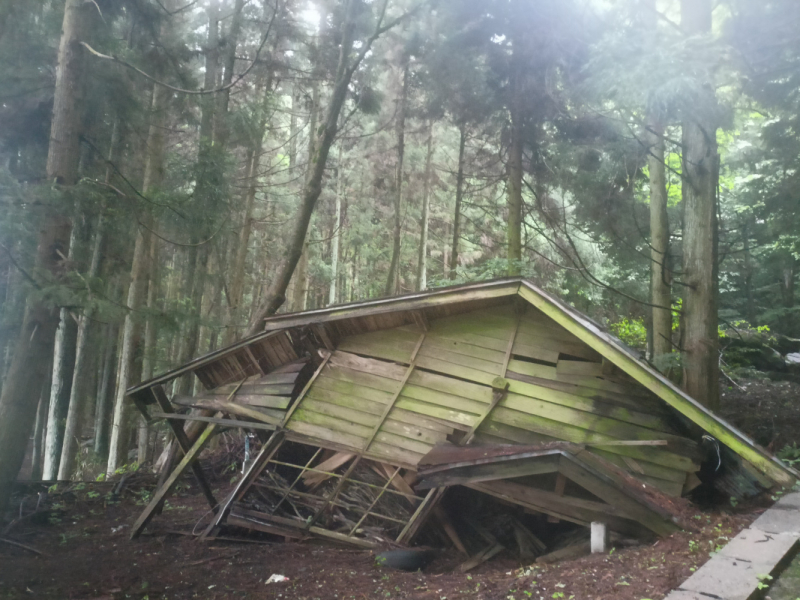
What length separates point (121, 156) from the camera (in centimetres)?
1227

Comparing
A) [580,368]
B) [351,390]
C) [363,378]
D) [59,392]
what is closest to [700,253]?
[580,368]

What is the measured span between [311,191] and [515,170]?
5.47 metres

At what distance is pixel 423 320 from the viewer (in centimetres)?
774

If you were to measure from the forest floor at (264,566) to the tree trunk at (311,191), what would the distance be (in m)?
4.15

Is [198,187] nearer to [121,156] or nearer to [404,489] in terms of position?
[121,156]

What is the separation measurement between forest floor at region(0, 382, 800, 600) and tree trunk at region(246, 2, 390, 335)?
415 centimetres

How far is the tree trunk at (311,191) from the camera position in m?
10.4

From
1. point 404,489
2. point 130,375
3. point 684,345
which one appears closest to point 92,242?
point 130,375

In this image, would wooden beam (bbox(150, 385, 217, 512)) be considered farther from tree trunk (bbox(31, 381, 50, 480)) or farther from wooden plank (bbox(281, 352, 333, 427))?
tree trunk (bbox(31, 381, 50, 480))

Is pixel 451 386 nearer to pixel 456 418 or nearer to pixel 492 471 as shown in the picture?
pixel 456 418

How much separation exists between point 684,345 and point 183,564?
25.7 feet

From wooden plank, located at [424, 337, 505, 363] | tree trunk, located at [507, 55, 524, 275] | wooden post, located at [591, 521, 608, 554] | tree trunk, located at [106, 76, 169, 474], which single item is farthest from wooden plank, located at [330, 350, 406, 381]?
tree trunk, located at [106, 76, 169, 474]

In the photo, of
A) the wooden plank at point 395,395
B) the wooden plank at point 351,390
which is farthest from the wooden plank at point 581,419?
the wooden plank at point 351,390

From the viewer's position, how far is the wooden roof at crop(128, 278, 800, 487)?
17.9ft
